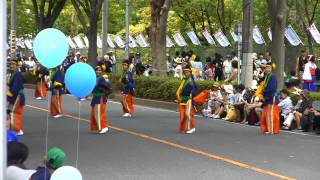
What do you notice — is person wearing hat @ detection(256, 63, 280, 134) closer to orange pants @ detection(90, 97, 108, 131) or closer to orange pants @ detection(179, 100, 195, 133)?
orange pants @ detection(179, 100, 195, 133)

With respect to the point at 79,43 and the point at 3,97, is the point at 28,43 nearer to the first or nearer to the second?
the point at 79,43

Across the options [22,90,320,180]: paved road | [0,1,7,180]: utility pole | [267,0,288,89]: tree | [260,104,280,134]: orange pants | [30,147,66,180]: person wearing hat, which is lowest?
[22,90,320,180]: paved road

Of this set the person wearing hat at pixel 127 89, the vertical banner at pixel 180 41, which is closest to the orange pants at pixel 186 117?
the person wearing hat at pixel 127 89

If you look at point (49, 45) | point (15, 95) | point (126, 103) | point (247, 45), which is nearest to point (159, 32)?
point (247, 45)

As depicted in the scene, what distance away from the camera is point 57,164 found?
5.48m

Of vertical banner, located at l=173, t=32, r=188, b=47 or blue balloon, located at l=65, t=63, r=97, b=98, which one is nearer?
blue balloon, located at l=65, t=63, r=97, b=98

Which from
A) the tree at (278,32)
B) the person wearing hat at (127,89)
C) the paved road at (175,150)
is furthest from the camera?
the tree at (278,32)

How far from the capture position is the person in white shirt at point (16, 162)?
17.7ft

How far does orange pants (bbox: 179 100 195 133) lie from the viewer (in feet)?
48.0

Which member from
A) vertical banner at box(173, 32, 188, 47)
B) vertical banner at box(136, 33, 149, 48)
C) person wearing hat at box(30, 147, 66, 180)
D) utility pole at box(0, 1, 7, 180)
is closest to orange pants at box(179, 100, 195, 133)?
person wearing hat at box(30, 147, 66, 180)

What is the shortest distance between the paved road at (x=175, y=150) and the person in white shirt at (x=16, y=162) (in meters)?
3.61

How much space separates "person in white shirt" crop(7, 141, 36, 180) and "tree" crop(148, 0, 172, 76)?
765 inches

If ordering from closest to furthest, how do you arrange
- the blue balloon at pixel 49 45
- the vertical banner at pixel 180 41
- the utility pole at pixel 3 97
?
the utility pole at pixel 3 97 < the blue balloon at pixel 49 45 < the vertical banner at pixel 180 41

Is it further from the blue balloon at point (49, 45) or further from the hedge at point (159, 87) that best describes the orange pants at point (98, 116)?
the blue balloon at point (49, 45)
